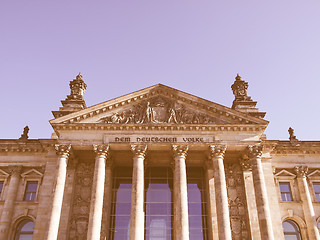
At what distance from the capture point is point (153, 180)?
107ft

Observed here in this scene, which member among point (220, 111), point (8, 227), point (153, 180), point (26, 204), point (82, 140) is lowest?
point (8, 227)

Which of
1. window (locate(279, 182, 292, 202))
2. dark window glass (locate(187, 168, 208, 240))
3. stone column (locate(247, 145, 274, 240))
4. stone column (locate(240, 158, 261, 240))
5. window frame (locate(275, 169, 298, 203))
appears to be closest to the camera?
stone column (locate(247, 145, 274, 240))

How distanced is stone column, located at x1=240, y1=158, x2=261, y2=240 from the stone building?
93mm

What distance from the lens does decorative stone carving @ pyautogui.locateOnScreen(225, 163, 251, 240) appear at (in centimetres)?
2908

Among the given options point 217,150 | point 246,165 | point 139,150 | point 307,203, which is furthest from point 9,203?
point 307,203

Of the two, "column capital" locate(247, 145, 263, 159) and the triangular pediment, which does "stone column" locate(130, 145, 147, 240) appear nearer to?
the triangular pediment

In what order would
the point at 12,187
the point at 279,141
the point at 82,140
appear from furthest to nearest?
the point at 279,141 → the point at 12,187 → the point at 82,140

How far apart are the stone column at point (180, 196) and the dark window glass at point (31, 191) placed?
47.5ft

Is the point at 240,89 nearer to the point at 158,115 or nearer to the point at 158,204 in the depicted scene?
the point at 158,115

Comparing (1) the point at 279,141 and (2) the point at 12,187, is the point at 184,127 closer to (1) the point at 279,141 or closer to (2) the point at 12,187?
(1) the point at 279,141

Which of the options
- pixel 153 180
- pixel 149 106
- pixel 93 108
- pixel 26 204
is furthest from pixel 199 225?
pixel 26 204

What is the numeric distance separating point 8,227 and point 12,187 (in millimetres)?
3845

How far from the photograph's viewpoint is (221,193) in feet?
90.0

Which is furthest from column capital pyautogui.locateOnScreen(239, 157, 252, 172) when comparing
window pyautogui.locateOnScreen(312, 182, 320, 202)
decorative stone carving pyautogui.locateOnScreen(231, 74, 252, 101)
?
window pyautogui.locateOnScreen(312, 182, 320, 202)
